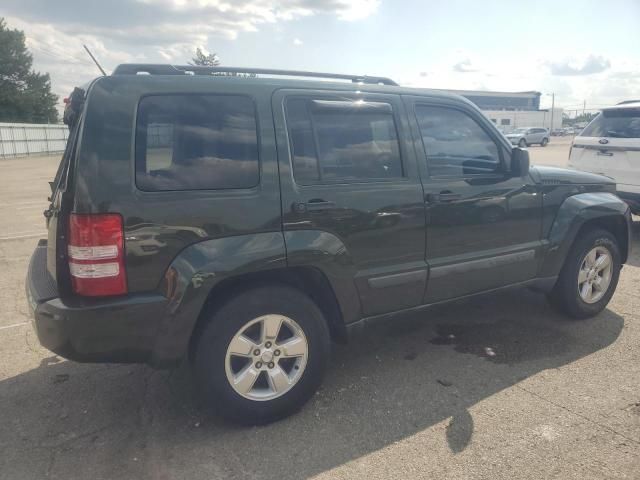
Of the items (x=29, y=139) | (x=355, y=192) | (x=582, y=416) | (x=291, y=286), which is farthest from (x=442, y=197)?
(x=29, y=139)

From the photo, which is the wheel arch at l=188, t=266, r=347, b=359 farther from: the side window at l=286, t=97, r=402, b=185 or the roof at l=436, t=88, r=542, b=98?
the roof at l=436, t=88, r=542, b=98

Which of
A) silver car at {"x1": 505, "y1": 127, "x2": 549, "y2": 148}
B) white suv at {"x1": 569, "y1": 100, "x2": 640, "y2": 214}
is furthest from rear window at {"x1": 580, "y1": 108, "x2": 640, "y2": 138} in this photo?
silver car at {"x1": 505, "y1": 127, "x2": 549, "y2": 148}

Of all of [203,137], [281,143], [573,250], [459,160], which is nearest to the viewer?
[203,137]

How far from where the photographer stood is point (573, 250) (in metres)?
4.30

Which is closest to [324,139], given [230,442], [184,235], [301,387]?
[184,235]

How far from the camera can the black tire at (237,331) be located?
108 inches

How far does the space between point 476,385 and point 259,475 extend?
160 cm

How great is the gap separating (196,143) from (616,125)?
22.0 ft

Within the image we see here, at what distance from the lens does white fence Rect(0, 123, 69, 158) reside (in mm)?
33409

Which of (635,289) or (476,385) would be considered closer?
(476,385)

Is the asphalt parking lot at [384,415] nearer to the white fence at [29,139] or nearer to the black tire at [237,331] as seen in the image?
the black tire at [237,331]

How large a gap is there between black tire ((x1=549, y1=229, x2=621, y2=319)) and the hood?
1.45ft

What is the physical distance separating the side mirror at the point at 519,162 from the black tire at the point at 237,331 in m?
1.95

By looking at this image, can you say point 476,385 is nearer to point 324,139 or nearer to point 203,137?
point 324,139
